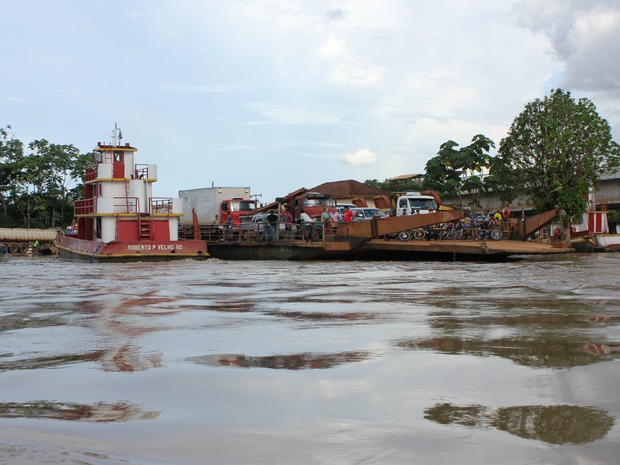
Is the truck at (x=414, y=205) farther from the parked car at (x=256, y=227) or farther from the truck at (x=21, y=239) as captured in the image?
the truck at (x=21, y=239)

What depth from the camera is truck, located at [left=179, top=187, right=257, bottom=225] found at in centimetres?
3809

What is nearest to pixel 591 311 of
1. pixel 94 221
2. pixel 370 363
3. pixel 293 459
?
pixel 370 363

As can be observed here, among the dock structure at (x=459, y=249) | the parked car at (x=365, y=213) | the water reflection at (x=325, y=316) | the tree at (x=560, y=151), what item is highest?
the tree at (x=560, y=151)

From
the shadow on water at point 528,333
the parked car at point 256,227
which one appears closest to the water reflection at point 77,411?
the shadow on water at point 528,333

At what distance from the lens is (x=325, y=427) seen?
3922 millimetres

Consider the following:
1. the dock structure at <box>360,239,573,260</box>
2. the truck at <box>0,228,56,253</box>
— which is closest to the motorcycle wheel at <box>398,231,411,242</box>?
the dock structure at <box>360,239,573,260</box>

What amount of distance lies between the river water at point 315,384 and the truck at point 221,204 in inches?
1103

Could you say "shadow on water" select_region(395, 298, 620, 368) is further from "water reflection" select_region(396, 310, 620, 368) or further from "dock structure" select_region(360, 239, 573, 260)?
"dock structure" select_region(360, 239, 573, 260)

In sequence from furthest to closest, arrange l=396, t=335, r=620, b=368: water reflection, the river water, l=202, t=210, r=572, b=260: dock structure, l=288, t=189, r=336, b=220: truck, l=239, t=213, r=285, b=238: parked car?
l=288, t=189, r=336, b=220: truck < l=239, t=213, r=285, b=238: parked car < l=202, t=210, r=572, b=260: dock structure < l=396, t=335, r=620, b=368: water reflection < the river water

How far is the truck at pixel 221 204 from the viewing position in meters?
38.1

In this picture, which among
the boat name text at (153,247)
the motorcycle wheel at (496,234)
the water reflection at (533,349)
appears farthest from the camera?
the boat name text at (153,247)

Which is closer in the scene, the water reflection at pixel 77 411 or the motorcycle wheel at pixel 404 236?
the water reflection at pixel 77 411

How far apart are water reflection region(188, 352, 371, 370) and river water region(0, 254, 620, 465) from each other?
2 centimetres

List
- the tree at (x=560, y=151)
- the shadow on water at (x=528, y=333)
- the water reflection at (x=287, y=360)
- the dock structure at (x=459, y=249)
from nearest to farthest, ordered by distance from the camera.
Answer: the water reflection at (x=287, y=360) < the shadow on water at (x=528, y=333) < the dock structure at (x=459, y=249) < the tree at (x=560, y=151)
